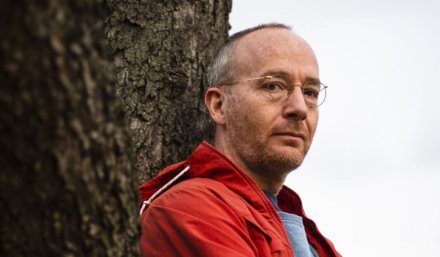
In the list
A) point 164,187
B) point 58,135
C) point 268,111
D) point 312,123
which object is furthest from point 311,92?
point 58,135

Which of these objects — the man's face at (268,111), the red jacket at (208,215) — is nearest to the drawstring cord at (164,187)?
the red jacket at (208,215)

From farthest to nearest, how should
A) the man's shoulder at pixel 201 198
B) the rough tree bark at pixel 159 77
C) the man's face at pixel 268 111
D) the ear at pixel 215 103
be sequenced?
the rough tree bark at pixel 159 77
the ear at pixel 215 103
the man's face at pixel 268 111
the man's shoulder at pixel 201 198

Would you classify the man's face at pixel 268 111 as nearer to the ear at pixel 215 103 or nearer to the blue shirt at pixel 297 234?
the ear at pixel 215 103

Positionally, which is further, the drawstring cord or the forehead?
the forehead

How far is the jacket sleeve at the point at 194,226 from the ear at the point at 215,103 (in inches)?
26.0

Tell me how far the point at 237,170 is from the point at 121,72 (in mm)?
938

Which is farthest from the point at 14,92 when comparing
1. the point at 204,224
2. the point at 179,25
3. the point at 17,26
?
the point at 179,25

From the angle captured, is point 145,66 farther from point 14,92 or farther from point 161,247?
point 14,92

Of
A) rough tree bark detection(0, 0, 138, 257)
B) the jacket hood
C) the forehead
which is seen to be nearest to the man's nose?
the forehead

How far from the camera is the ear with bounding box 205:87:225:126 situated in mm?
3377

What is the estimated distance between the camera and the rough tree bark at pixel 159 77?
3.52m

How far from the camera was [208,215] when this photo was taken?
103 inches

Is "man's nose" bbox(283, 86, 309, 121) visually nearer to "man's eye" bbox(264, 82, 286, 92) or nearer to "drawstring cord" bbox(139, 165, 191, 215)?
"man's eye" bbox(264, 82, 286, 92)

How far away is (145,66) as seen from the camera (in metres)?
3.54
